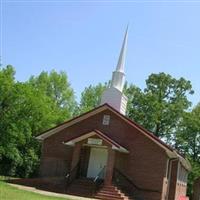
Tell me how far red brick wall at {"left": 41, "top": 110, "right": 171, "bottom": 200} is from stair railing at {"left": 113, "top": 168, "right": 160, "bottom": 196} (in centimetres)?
38

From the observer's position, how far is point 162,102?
54.9 m

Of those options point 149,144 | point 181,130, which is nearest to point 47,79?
point 181,130

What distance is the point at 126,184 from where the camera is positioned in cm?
3212

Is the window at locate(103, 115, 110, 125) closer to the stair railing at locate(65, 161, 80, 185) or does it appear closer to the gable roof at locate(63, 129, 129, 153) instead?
the gable roof at locate(63, 129, 129, 153)

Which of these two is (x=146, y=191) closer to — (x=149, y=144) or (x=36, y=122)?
(x=149, y=144)

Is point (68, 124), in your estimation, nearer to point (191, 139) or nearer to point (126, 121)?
point (126, 121)

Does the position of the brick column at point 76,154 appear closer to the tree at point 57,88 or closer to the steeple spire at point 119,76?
the steeple spire at point 119,76

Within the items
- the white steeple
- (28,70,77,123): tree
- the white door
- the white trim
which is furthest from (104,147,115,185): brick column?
(28,70,77,123): tree

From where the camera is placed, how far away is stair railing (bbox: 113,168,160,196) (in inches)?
1252

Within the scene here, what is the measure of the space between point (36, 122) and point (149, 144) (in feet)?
60.4

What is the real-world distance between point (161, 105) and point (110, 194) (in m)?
25.3

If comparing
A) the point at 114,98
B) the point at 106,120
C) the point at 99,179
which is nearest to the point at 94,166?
the point at 99,179

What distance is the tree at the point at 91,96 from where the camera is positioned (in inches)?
2520

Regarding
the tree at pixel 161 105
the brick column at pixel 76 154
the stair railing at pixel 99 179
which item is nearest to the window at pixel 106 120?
the brick column at pixel 76 154
